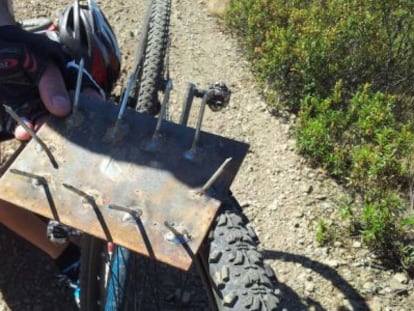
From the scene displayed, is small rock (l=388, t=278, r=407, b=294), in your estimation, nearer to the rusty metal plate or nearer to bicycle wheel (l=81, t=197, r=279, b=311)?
bicycle wheel (l=81, t=197, r=279, b=311)

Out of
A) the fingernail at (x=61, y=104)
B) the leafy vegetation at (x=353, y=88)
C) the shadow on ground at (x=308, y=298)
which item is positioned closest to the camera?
the fingernail at (x=61, y=104)

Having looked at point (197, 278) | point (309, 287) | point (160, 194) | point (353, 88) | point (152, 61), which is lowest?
point (197, 278)

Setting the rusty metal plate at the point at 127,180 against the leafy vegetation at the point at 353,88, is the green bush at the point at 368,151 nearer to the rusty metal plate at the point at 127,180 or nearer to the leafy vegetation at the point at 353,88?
the leafy vegetation at the point at 353,88

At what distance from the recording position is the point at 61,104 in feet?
5.68

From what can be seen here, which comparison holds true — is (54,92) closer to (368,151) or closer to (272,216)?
(272,216)

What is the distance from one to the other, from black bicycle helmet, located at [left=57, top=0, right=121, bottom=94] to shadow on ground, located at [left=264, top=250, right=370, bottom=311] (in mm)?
1230

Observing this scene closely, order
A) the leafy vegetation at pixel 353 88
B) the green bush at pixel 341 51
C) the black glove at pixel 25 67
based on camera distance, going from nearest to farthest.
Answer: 1. the black glove at pixel 25 67
2. the leafy vegetation at pixel 353 88
3. the green bush at pixel 341 51

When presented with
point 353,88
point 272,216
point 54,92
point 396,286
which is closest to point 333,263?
point 396,286

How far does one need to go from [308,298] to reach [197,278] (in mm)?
547

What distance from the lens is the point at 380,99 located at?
358 centimetres

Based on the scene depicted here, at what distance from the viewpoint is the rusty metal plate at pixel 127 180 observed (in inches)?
56.4

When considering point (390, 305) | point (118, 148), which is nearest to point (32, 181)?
point (118, 148)

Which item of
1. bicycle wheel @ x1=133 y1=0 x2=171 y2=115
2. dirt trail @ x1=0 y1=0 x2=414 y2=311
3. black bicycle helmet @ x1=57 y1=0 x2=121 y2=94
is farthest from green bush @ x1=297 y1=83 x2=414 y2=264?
black bicycle helmet @ x1=57 y1=0 x2=121 y2=94

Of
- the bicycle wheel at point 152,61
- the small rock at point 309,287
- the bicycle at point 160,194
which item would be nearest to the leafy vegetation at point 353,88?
the small rock at point 309,287
